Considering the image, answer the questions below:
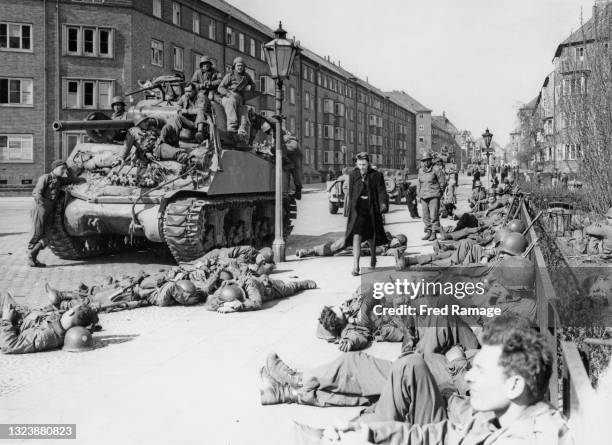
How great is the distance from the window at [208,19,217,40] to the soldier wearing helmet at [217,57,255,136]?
1244 inches

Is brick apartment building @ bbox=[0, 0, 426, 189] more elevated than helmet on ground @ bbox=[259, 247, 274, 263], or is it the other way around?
brick apartment building @ bbox=[0, 0, 426, 189]

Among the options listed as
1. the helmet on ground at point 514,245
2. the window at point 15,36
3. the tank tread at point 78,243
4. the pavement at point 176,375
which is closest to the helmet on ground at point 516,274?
the helmet on ground at point 514,245

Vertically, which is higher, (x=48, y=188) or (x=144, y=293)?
(x=48, y=188)

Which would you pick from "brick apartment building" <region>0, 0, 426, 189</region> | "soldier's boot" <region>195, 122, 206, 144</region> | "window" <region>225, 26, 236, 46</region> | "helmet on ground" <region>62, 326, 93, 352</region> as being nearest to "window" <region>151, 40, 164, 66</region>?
"brick apartment building" <region>0, 0, 426, 189</region>

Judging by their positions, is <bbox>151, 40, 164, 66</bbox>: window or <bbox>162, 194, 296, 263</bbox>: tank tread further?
<bbox>151, 40, 164, 66</bbox>: window

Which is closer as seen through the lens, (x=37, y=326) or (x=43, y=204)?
(x=37, y=326)

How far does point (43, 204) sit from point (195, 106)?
346 centimetres

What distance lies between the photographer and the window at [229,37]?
46.5 meters

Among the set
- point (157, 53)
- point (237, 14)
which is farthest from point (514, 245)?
point (237, 14)

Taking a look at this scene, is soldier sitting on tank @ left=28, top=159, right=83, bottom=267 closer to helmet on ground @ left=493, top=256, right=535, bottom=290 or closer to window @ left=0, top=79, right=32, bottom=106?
helmet on ground @ left=493, top=256, right=535, bottom=290

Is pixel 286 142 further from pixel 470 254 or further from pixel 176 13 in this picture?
pixel 176 13

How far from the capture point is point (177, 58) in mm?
41281

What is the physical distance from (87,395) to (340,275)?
6.11 meters

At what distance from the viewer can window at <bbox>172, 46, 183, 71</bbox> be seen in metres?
40.7
